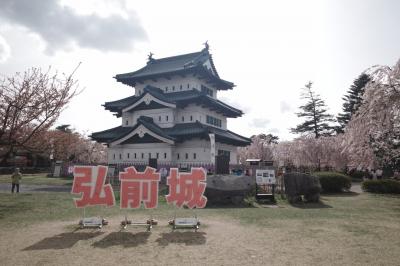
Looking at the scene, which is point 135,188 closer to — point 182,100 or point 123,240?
point 123,240

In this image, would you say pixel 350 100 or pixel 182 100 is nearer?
pixel 182 100

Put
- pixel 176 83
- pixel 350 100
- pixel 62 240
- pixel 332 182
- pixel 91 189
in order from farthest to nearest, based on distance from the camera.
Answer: pixel 350 100 < pixel 176 83 < pixel 332 182 < pixel 91 189 < pixel 62 240

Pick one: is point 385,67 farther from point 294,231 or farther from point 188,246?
point 188,246

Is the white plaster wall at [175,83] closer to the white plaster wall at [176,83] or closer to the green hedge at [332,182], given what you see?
the white plaster wall at [176,83]

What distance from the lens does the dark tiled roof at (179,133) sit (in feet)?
88.8

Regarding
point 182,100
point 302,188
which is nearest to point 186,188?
point 302,188

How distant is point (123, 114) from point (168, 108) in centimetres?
610

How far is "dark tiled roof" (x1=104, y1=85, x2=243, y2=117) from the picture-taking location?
29.2 m

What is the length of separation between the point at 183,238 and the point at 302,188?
35.2 feet

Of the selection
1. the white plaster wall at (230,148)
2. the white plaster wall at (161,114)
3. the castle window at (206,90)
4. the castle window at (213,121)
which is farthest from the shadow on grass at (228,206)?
the castle window at (206,90)

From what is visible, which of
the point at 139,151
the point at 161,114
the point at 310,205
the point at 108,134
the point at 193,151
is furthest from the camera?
the point at 108,134

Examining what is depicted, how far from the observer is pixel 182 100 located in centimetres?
2959

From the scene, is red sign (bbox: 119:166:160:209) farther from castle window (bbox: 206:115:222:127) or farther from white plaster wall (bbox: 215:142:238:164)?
castle window (bbox: 206:115:222:127)

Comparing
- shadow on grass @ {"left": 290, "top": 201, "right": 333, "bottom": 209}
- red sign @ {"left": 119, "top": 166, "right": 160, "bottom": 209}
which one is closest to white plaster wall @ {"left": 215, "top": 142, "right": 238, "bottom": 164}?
shadow on grass @ {"left": 290, "top": 201, "right": 333, "bottom": 209}
